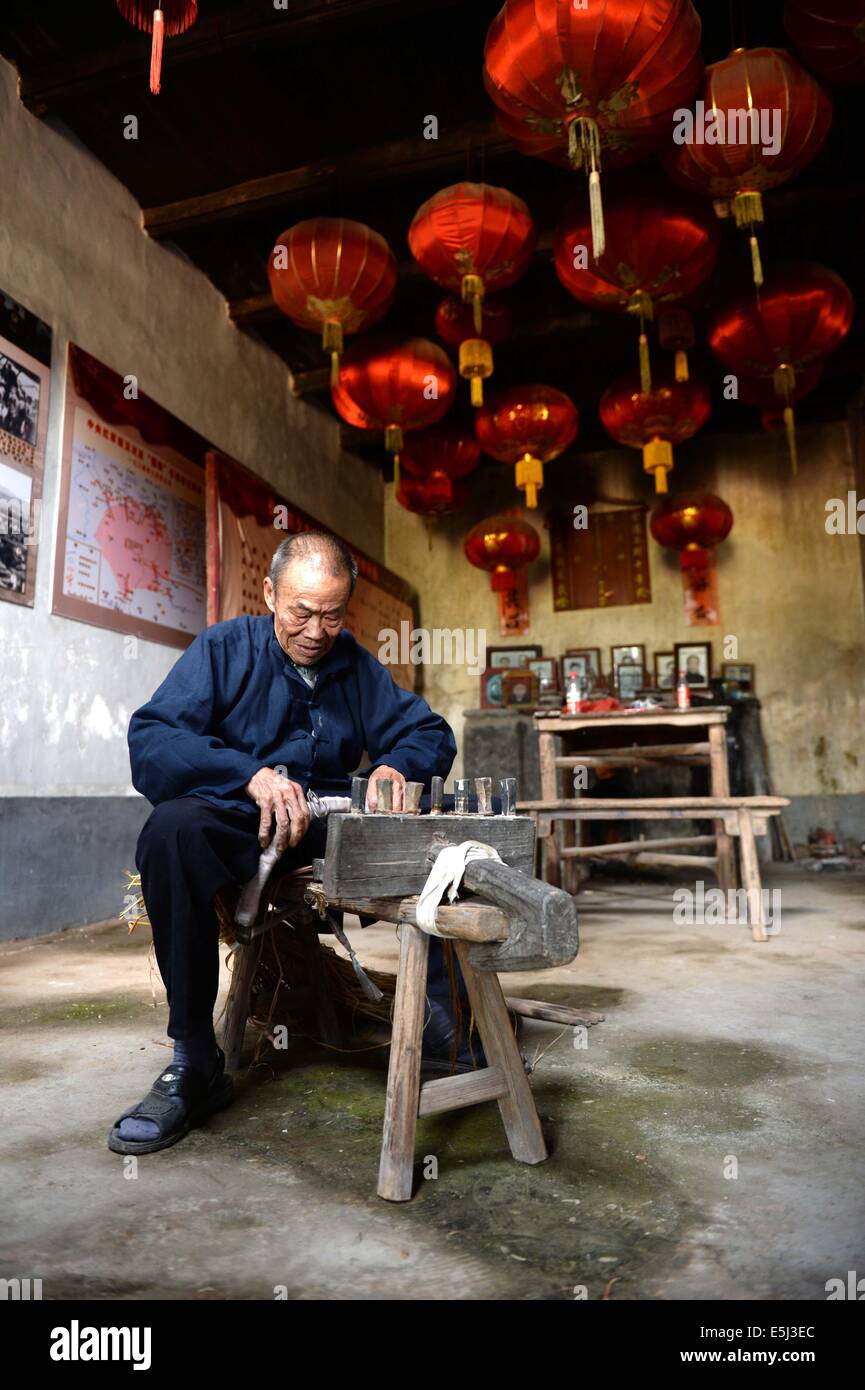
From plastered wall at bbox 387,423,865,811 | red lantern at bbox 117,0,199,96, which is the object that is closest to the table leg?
plastered wall at bbox 387,423,865,811

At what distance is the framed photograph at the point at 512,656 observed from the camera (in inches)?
359

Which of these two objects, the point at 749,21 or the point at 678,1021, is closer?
the point at 678,1021

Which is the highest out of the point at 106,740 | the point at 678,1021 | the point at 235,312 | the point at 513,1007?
the point at 235,312

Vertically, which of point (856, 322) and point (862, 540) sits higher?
point (856, 322)

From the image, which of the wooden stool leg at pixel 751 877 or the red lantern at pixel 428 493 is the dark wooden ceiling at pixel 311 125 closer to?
the red lantern at pixel 428 493

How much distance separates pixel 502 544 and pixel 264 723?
19.1ft

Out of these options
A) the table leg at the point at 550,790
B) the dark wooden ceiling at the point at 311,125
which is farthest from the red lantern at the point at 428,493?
the table leg at the point at 550,790

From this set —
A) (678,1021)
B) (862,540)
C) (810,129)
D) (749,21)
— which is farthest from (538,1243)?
(862,540)

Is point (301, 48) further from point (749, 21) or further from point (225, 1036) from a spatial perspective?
point (225, 1036)

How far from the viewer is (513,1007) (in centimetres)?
198

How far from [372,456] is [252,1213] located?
28.5 feet

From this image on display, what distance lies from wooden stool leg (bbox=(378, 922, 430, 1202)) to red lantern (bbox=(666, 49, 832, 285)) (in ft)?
12.1

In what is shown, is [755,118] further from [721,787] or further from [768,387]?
[721,787]

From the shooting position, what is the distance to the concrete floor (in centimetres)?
117
